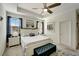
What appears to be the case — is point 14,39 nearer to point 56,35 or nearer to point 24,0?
point 24,0

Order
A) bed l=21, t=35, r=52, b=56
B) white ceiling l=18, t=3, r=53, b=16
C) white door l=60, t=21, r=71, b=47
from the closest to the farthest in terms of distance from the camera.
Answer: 1. white ceiling l=18, t=3, r=53, b=16
2. white door l=60, t=21, r=71, b=47
3. bed l=21, t=35, r=52, b=56

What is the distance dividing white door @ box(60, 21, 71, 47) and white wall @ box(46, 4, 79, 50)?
0.24 feet

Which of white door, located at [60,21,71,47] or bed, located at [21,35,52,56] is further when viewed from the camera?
bed, located at [21,35,52,56]

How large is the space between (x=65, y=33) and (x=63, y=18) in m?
0.39

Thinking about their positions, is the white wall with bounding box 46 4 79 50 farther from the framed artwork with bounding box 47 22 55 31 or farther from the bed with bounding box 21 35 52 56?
the bed with bounding box 21 35 52 56

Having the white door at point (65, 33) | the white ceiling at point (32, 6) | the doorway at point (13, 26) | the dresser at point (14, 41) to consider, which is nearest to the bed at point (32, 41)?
the dresser at point (14, 41)

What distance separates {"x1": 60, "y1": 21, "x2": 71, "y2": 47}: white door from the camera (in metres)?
1.72

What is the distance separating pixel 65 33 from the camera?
177 centimetres

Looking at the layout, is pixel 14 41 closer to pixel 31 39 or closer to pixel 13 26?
pixel 13 26

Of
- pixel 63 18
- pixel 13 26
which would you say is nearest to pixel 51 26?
pixel 63 18

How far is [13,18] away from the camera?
167cm

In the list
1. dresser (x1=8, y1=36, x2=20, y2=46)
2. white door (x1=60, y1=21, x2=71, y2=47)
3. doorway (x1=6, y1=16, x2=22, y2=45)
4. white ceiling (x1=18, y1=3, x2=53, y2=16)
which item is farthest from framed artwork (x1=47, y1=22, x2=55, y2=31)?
dresser (x1=8, y1=36, x2=20, y2=46)

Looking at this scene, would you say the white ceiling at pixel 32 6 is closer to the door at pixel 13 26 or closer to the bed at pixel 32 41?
the door at pixel 13 26

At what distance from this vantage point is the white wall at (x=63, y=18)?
5.28ft
